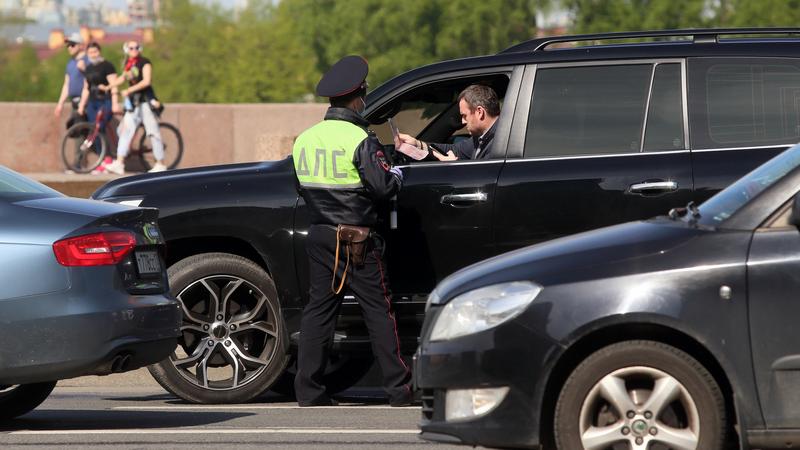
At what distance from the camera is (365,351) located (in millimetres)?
8422

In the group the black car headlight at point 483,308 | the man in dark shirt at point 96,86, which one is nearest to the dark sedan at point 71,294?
the black car headlight at point 483,308

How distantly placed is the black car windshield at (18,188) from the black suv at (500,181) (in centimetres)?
91

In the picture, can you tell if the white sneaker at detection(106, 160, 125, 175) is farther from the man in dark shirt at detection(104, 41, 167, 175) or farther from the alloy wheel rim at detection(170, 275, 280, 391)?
the alloy wheel rim at detection(170, 275, 280, 391)

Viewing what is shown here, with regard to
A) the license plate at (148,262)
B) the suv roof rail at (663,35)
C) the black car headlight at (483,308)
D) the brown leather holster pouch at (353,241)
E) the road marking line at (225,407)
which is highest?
the suv roof rail at (663,35)

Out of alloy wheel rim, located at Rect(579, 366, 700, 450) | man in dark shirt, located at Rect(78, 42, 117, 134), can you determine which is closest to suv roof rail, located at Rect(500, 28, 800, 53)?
alloy wheel rim, located at Rect(579, 366, 700, 450)

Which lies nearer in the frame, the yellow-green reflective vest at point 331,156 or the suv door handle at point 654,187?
the suv door handle at point 654,187

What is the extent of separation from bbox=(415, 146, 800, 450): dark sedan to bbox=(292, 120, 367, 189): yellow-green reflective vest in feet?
8.21

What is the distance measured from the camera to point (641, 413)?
543 centimetres

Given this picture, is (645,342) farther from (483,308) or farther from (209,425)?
(209,425)

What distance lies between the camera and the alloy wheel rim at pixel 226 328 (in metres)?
8.54

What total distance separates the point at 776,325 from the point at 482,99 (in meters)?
3.24

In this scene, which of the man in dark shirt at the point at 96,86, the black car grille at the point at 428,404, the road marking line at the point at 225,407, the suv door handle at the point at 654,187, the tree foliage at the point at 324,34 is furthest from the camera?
the tree foliage at the point at 324,34

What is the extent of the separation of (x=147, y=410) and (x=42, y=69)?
434 feet

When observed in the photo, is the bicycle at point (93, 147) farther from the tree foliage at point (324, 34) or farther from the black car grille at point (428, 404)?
the tree foliage at point (324, 34)
